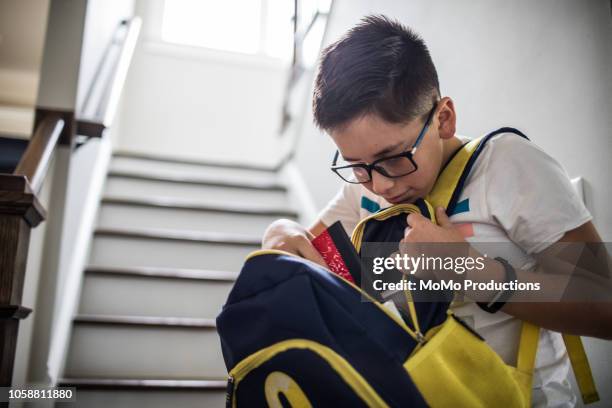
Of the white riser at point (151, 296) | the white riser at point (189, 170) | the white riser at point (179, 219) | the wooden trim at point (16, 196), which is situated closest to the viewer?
the wooden trim at point (16, 196)

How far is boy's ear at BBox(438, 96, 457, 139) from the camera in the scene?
910 mm

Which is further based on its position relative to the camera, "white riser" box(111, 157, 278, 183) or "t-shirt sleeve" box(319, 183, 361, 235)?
"white riser" box(111, 157, 278, 183)

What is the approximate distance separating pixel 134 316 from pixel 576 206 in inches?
80.2

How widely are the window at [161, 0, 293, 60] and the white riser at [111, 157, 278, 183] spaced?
1.67 meters

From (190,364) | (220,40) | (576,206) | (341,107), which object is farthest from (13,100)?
(576,206)

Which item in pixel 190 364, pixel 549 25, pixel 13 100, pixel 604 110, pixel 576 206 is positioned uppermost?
pixel 549 25

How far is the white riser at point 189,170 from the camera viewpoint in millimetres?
3496

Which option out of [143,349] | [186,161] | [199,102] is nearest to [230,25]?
[199,102]

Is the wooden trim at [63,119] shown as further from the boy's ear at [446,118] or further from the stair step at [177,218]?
the boy's ear at [446,118]

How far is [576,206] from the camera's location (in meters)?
0.76

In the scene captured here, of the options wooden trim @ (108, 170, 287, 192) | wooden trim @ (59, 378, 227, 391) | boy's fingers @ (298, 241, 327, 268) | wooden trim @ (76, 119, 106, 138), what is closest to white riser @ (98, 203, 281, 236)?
wooden trim @ (108, 170, 287, 192)

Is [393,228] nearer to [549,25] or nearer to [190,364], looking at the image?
[549,25]

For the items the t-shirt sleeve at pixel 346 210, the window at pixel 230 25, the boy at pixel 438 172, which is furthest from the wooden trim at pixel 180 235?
the window at pixel 230 25

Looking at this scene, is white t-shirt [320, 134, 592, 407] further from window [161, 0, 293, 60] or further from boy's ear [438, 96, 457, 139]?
window [161, 0, 293, 60]
